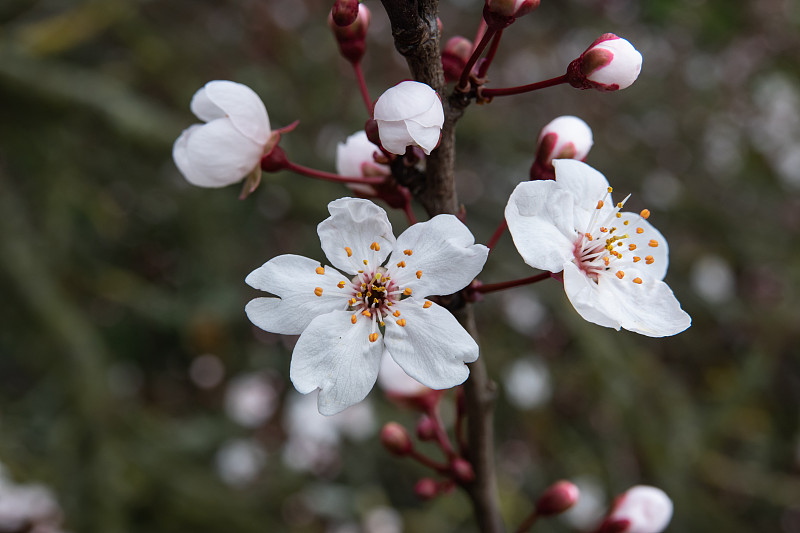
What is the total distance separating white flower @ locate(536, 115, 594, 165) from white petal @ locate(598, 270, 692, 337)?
17cm

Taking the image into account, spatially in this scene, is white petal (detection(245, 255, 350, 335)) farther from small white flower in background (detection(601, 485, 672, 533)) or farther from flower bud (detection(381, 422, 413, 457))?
small white flower in background (detection(601, 485, 672, 533))

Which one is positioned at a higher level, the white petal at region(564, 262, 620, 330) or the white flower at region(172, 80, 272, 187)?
the white flower at region(172, 80, 272, 187)

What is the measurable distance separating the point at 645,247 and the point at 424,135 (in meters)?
0.39

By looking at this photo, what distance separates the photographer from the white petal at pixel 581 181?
0.74 meters

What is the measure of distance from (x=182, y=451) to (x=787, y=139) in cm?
533

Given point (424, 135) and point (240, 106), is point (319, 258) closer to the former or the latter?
point (240, 106)

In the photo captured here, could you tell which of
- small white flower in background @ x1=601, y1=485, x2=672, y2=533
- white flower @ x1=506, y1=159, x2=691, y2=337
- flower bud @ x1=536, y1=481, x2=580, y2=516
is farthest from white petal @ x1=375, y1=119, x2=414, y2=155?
small white flower in background @ x1=601, y1=485, x2=672, y2=533

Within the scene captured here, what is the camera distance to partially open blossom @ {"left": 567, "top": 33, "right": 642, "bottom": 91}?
2.39 ft

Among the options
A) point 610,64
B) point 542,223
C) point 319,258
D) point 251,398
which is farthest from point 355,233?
point 251,398

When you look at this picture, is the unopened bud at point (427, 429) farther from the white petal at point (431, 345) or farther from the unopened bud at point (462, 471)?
the white petal at point (431, 345)

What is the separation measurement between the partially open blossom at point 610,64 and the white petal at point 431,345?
1.11 ft

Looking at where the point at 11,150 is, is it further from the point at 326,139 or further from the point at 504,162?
the point at 504,162

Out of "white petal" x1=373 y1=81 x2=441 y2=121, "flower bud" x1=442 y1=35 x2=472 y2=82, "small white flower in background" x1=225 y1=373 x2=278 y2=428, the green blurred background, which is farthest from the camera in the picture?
"small white flower in background" x1=225 y1=373 x2=278 y2=428

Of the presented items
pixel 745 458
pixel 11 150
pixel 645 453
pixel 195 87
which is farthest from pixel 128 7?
pixel 745 458
